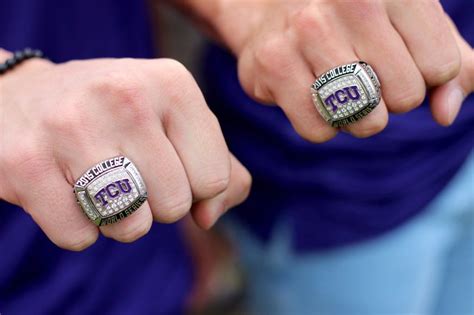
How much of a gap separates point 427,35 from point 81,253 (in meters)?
0.77

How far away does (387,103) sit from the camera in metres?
0.77

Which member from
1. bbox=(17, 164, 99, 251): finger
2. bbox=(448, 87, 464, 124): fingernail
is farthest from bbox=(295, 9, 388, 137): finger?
bbox=(17, 164, 99, 251): finger

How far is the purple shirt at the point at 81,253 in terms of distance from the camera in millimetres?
1037

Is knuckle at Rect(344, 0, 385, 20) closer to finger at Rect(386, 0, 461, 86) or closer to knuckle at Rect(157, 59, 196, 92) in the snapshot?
finger at Rect(386, 0, 461, 86)

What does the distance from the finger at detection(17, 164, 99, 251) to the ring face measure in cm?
2

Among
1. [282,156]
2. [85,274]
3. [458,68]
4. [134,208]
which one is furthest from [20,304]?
[458,68]

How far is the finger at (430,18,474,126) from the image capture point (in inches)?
31.0

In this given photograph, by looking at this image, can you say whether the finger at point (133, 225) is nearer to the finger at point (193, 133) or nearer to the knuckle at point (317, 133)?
the finger at point (193, 133)

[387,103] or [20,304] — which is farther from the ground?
[387,103]

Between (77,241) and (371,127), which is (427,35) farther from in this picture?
(77,241)

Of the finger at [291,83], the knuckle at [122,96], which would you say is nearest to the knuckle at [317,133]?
the finger at [291,83]

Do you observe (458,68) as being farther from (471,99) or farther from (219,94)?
(219,94)

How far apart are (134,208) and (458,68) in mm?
458

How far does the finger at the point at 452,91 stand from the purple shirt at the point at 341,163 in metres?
0.45
